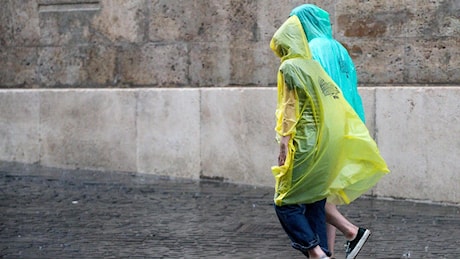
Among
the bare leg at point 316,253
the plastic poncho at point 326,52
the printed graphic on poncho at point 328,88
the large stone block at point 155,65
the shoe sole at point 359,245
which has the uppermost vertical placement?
the plastic poncho at point 326,52

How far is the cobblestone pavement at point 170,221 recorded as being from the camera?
6.76m

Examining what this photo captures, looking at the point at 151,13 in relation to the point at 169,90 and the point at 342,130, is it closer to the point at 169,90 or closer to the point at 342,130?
the point at 169,90

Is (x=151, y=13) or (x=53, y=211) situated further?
(x=151, y=13)

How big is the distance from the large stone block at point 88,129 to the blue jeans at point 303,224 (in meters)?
4.99

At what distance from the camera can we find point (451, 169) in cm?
849

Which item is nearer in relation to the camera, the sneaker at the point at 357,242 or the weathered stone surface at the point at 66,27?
the sneaker at the point at 357,242

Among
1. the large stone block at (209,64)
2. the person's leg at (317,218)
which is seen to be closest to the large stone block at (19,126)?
the large stone block at (209,64)

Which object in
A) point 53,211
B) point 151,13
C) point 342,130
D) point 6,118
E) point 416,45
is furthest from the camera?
point 6,118

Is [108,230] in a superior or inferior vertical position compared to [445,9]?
inferior

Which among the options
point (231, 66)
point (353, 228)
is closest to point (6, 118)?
point (231, 66)

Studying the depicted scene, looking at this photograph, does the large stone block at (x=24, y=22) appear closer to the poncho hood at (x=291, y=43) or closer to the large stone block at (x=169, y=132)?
the large stone block at (x=169, y=132)

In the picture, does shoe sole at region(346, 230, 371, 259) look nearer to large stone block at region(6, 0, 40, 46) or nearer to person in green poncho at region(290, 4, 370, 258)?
person in green poncho at region(290, 4, 370, 258)

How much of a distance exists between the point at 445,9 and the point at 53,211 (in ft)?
12.0

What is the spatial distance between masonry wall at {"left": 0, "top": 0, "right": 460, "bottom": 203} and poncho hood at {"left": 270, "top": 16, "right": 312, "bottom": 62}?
298 centimetres
